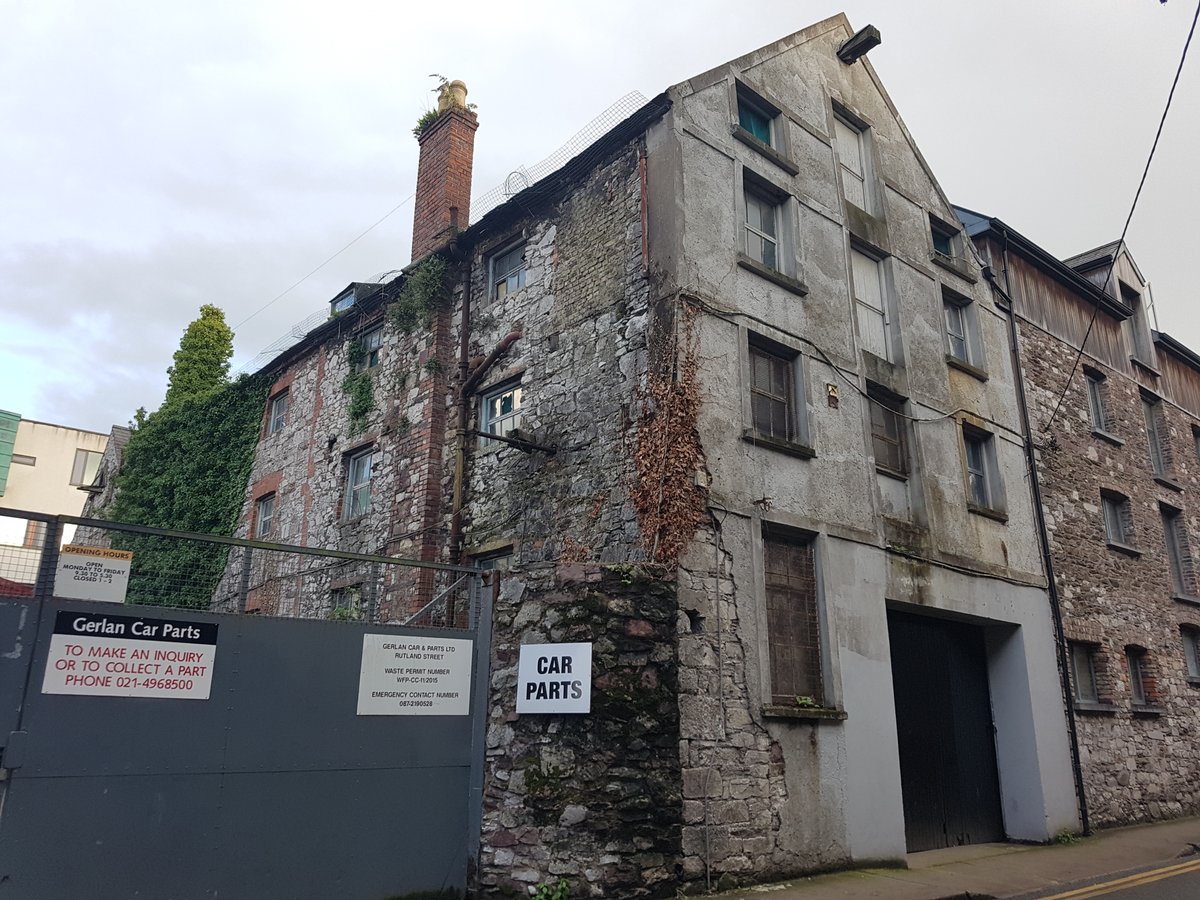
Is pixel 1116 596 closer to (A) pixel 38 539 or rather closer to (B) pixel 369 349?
(B) pixel 369 349

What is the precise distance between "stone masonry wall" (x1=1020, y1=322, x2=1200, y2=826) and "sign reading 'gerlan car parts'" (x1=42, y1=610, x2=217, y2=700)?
1349 cm

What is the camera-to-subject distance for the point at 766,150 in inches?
515

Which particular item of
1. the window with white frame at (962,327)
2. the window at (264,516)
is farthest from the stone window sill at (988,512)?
the window at (264,516)

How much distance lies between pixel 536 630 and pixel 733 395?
13.1 feet

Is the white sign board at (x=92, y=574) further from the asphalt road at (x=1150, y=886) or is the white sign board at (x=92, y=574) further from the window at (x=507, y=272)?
the asphalt road at (x=1150, y=886)

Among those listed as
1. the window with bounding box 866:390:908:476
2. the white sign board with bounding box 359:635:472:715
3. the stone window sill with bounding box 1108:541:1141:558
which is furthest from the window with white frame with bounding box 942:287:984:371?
the white sign board with bounding box 359:635:472:715

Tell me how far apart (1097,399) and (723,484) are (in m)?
12.2

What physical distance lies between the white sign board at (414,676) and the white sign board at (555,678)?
687 millimetres

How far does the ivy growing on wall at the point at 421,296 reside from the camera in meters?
15.4

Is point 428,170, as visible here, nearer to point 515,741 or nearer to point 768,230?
point 768,230

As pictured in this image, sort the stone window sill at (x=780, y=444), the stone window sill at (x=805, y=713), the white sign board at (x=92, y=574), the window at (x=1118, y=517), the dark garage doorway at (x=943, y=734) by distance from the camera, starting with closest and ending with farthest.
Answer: the white sign board at (x=92, y=574) → the stone window sill at (x=805, y=713) → the stone window sill at (x=780, y=444) → the dark garage doorway at (x=943, y=734) → the window at (x=1118, y=517)

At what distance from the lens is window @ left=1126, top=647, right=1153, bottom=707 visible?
1642cm

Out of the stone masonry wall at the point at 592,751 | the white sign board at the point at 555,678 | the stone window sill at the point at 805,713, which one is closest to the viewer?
the stone masonry wall at the point at 592,751

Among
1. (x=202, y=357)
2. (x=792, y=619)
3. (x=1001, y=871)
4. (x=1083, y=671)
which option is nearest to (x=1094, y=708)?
(x=1083, y=671)
